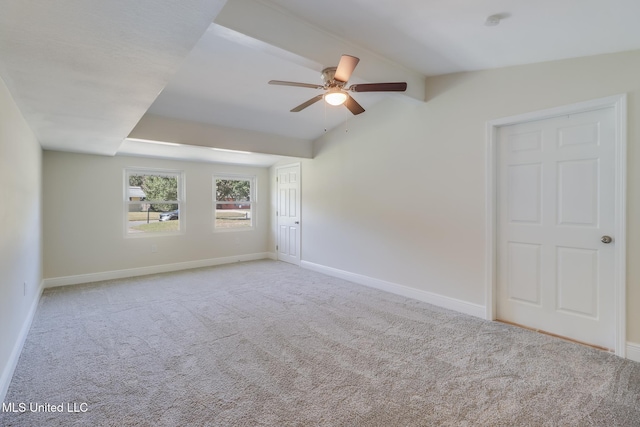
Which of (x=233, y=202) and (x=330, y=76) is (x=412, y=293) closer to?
(x=330, y=76)

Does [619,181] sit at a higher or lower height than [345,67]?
lower

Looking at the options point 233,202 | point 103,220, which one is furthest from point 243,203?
point 103,220

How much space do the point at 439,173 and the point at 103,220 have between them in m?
5.21

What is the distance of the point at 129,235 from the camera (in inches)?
207

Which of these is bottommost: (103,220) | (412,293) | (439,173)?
(412,293)

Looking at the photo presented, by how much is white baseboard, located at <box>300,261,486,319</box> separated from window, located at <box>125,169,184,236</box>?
9.88ft

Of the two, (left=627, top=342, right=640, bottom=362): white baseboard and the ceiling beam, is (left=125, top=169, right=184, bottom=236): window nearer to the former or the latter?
the ceiling beam

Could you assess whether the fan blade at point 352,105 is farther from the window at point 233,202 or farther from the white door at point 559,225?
the window at point 233,202

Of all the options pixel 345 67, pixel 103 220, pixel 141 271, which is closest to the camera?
pixel 345 67

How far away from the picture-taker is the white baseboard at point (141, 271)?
4.64m

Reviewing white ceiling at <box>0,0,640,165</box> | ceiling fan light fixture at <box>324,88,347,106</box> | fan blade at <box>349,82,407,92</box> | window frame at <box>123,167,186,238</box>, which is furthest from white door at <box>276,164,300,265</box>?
fan blade at <box>349,82,407,92</box>

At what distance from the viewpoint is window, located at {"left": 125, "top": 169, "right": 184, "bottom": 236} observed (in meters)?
5.32

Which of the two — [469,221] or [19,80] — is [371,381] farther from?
[19,80]

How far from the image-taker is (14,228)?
2.50 metres
